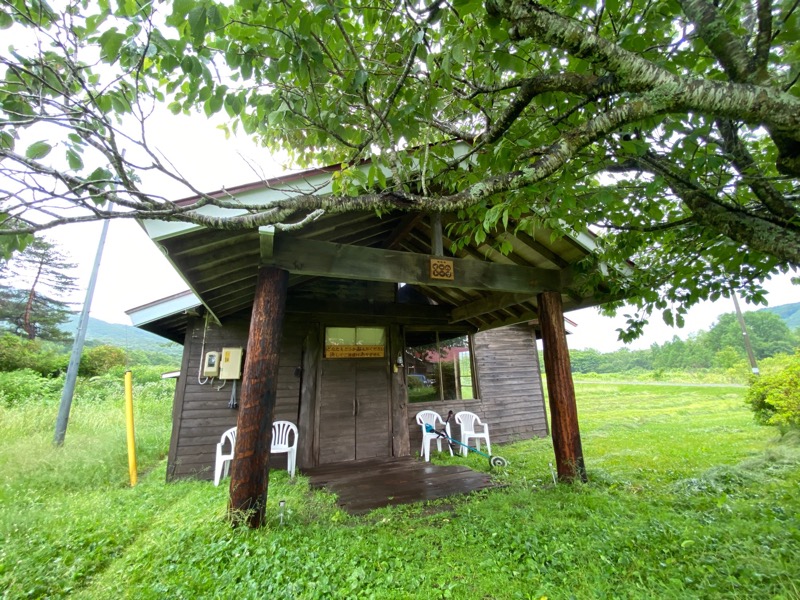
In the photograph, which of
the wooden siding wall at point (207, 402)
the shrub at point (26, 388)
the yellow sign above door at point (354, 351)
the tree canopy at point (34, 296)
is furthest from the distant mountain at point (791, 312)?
the tree canopy at point (34, 296)

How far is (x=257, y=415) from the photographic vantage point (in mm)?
2695

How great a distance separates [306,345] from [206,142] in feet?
14.0

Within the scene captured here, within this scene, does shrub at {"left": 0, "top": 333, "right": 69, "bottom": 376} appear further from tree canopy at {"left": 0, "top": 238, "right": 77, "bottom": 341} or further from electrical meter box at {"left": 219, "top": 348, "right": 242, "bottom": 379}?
electrical meter box at {"left": 219, "top": 348, "right": 242, "bottom": 379}

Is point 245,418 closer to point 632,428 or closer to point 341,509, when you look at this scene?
point 341,509

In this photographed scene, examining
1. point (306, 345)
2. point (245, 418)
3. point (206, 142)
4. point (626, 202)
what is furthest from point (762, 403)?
point (206, 142)

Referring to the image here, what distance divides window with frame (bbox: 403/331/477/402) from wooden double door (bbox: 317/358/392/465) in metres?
0.68

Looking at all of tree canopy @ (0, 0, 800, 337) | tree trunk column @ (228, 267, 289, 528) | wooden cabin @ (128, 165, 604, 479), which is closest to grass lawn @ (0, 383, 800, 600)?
tree trunk column @ (228, 267, 289, 528)

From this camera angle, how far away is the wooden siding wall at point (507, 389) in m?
7.02

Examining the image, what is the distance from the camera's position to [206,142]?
1692 millimetres

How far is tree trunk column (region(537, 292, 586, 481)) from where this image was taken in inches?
146

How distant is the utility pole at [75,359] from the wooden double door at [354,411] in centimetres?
465

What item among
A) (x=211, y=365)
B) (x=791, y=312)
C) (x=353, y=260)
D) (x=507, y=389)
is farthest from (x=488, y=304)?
(x=791, y=312)

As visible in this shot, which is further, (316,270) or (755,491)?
(755,491)

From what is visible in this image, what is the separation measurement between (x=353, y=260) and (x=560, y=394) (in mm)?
2844
